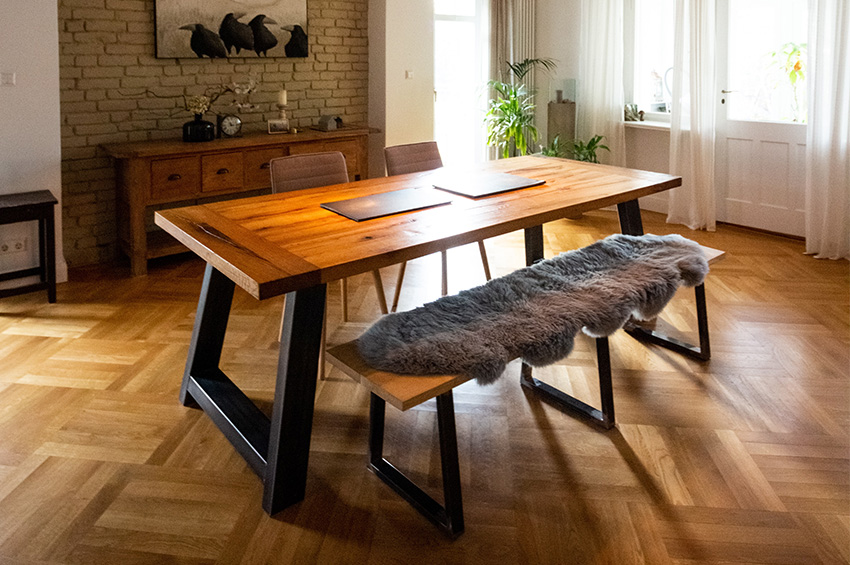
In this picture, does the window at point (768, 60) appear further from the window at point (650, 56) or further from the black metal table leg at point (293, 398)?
the black metal table leg at point (293, 398)

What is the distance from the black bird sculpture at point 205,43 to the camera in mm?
5215

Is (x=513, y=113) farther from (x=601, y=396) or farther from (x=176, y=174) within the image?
(x=601, y=396)

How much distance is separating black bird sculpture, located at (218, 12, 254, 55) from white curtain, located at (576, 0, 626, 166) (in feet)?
9.21

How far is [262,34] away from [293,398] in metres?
3.88

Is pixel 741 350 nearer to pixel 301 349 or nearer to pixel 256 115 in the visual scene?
pixel 301 349

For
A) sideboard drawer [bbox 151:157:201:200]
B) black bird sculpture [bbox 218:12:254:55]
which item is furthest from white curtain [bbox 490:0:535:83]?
sideboard drawer [bbox 151:157:201:200]

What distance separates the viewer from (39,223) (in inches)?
169

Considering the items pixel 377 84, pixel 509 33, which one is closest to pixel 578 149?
pixel 509 33

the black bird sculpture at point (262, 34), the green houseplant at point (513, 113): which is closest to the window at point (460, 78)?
the green houseplant at point (513, 113)

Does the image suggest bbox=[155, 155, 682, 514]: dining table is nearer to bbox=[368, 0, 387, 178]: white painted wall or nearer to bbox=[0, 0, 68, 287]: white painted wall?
bbox=[0, 0, 68, 287]: white painted wall

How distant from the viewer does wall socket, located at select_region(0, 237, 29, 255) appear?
4.41 m

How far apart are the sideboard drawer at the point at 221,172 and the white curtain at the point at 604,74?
3.10 m

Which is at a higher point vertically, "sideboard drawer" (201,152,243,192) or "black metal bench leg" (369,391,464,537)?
"sideboard drawer" (201,152,243,192)

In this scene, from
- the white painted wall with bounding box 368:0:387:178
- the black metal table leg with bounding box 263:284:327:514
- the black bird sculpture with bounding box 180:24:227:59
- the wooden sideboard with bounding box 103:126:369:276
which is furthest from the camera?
the white painted wall with bounding box 368:0:387:178
